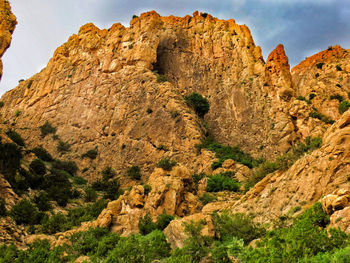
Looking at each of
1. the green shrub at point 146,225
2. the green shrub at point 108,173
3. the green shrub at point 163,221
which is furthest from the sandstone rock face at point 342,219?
the green shrub at point 108,173

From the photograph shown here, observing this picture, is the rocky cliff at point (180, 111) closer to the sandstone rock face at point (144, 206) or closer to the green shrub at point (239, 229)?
the sandstone rock face at point (144, 206)

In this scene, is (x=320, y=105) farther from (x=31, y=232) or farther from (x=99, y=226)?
(x=31, y=232)

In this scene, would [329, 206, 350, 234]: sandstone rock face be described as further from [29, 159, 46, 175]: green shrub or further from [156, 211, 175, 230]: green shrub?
[29, 159, 46, 175]: green shrub

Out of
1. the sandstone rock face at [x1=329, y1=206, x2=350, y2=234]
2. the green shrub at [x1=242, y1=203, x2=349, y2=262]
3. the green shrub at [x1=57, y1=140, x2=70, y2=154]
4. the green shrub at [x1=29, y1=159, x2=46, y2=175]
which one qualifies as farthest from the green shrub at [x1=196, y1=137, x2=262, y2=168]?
the green shrub at [x1=242, y1=203, x2=349, y2=262]

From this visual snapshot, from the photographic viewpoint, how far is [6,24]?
94.7 feet

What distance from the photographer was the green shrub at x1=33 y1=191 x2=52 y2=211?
2796 centimetres

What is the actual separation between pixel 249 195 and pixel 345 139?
783cm

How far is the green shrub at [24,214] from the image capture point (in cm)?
2391

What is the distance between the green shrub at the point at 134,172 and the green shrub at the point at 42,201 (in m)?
11.0

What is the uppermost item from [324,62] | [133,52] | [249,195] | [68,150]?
[133,52]

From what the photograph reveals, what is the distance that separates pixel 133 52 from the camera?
2125 inches

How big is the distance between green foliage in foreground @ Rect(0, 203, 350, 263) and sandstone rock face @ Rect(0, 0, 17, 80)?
18.2m

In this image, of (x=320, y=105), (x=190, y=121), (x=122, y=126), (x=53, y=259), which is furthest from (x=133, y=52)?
(x=53, y=259)

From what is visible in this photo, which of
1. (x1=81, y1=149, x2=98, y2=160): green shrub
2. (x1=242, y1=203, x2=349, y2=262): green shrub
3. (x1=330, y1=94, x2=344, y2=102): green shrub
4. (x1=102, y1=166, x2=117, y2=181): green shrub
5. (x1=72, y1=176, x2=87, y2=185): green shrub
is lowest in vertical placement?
(x1=242, y1=203, x2=349, y2=262): green shrub
